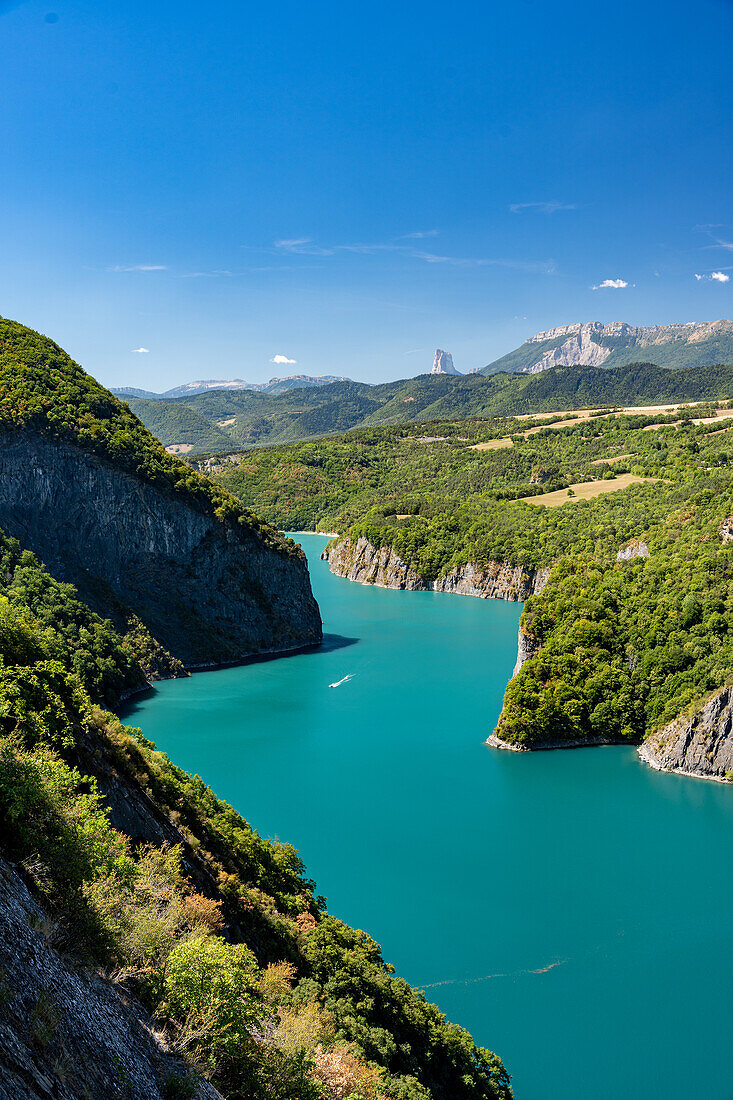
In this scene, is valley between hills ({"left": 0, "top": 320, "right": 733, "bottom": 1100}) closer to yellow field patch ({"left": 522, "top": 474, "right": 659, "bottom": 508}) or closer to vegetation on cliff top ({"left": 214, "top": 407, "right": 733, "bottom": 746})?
vegetation on cliff top ({"left": 214, "top": 407, "right": 733, "bottom": 746})

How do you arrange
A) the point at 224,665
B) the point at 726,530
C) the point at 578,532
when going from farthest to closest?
the point at 578,532
the point at 224,665
the point at 726,530

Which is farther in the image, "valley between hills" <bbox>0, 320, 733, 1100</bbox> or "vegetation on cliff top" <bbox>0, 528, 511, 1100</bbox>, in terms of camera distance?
"vegetation on cliff top" <bbox>0, 528, 511, 1100</bbox>

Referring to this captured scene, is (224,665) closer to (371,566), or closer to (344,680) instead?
(344,680)

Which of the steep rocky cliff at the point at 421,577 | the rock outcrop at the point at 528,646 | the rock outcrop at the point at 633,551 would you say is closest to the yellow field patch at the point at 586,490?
the steep rocky cliff at the point at 421,577

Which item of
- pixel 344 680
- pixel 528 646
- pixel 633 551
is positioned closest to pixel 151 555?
pixel 344 680

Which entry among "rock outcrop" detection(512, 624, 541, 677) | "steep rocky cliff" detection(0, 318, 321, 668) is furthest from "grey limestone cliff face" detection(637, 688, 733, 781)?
"steep rocky cliff" detection(0, 318, 321, 668)

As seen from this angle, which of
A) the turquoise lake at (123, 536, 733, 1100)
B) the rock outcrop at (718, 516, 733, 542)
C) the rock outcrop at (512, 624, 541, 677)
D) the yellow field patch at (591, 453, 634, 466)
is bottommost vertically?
the turquoise lake at (123, 536, 733, 1100)

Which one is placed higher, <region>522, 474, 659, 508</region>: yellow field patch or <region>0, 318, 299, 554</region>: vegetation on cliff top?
<region>0, 318, 299, 554</region>: vegetation on cliff top
